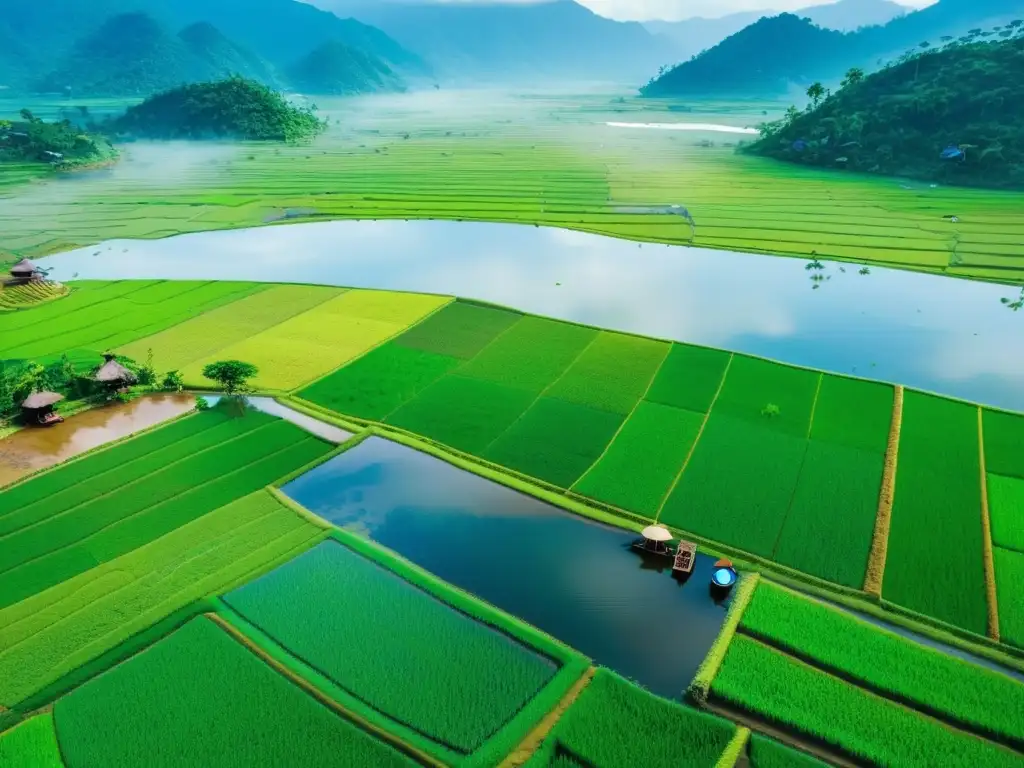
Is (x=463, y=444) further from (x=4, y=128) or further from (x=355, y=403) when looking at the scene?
(x=4, y=128)

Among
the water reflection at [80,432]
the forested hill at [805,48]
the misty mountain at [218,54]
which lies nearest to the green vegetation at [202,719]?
the water reflection at [80,432]

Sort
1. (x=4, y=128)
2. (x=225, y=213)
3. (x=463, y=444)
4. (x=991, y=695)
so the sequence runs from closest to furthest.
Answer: (x=991, y=695) → (x=463, y=444) → (x=225, y=213) → (x=4, y=128)

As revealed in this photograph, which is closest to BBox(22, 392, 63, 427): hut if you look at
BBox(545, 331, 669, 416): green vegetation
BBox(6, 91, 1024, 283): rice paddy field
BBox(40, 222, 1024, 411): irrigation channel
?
BBox(40, 222, 1024, 411): irrigation channel

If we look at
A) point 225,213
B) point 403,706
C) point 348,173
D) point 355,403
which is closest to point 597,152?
point 348,173

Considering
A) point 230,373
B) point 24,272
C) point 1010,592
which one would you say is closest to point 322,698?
point 230,373

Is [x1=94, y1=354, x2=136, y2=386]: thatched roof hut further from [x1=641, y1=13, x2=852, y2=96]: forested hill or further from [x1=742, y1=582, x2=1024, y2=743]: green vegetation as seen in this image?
[x1=641, y1=13, x2=852, y2=96]: forested hill

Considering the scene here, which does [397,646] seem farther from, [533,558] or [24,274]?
[24,274]

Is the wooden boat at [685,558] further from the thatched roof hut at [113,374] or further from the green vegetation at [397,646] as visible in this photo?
the thatched roof hut at [113,374]
